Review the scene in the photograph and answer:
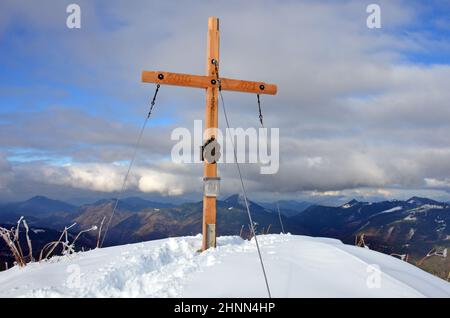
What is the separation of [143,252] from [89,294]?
2.57m

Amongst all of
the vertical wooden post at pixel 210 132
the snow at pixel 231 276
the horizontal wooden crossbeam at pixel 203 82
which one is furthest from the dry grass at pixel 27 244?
the horizontal wooden crossbeam at pixel 203 82

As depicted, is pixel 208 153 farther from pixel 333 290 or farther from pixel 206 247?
pixel 333 290

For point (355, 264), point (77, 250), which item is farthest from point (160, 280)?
point (77, 250)

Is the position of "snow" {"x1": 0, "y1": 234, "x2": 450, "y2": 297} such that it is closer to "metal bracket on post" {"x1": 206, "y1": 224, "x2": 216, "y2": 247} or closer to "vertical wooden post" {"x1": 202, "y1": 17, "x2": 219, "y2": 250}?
"metal bracket on post" {"x1": 206, "y1": 224, "x2": 216, "y2": 247}

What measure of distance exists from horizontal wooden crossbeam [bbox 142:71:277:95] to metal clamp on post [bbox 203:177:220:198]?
223 cm

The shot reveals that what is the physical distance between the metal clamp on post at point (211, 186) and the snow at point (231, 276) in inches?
57.1

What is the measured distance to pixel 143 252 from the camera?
7.83 m

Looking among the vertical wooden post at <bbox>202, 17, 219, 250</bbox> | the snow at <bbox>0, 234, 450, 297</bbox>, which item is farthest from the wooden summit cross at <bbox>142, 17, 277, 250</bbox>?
the snow at <bbox>0, 234, 450, 297</bbox>

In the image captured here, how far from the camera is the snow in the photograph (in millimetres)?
5254

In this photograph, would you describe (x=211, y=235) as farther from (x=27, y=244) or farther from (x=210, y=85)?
(x=27, y=244)

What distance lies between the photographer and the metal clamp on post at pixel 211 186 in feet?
29.3

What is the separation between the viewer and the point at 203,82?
903cm

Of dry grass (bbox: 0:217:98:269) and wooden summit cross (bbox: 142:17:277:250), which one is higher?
wooden summit cross (bbox: 142:17:277:250)

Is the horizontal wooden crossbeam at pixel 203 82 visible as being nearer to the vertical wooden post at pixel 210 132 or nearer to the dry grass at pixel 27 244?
the vertical wooden post at pixel 210 132
